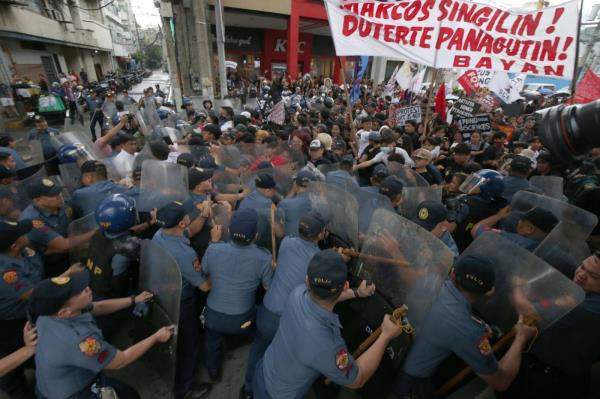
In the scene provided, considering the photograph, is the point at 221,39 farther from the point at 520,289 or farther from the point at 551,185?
the point at 520,289

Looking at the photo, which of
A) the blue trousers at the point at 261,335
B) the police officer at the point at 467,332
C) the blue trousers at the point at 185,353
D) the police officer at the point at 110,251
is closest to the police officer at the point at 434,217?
the police officer at the point at 467,332

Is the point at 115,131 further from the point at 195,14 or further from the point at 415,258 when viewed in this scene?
the point at 195,14

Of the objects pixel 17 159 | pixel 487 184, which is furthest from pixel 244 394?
pixel 17 159

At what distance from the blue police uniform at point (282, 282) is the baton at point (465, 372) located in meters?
1.25

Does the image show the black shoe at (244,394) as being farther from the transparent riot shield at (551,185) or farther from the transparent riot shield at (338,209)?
the transparent riot shield at (551,185)

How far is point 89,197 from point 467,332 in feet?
12.0

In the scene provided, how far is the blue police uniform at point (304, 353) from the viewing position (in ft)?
4.94

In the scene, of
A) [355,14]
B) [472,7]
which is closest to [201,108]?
[355,14]

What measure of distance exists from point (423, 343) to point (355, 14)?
4502mm

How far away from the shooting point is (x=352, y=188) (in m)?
3.32

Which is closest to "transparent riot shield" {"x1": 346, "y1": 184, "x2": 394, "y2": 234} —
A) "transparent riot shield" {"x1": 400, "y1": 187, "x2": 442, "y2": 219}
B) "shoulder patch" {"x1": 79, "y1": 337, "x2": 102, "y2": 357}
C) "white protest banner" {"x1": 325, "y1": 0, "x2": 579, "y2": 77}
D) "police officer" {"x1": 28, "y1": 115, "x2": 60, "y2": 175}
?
"transparent riot shield" {"x1": 400, "y1": 187, "x2": 442, "y2": 219}

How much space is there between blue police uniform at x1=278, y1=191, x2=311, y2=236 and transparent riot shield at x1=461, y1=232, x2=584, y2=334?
160 cm

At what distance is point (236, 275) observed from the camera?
7.43ft

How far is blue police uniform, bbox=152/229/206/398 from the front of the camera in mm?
2289
